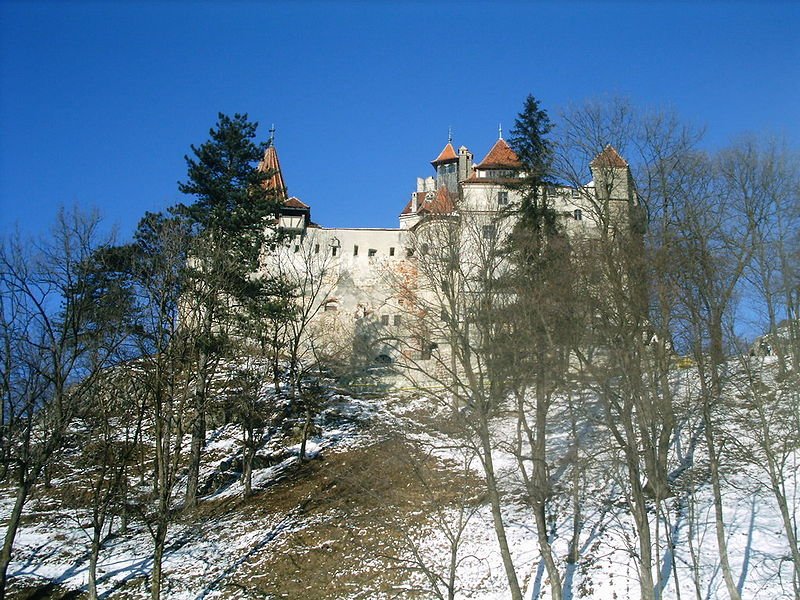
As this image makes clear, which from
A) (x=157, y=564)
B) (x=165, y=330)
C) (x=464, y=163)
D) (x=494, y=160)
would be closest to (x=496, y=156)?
(x=494, y=160)

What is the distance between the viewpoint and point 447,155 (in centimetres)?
5788

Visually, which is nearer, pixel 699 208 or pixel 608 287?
pixel 608 287

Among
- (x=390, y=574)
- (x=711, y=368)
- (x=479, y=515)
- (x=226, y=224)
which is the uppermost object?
(x=226, y=224)

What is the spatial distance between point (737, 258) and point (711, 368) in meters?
3.15

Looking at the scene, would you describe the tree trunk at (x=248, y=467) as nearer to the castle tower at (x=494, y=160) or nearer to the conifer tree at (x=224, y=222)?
the conifer tree at (x=224, y=222)

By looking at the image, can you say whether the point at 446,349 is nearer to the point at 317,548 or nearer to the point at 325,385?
the point at 325,385

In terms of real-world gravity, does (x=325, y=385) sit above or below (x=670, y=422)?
above

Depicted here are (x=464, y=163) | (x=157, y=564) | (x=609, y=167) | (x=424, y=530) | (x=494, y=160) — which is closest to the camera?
(x=157, y=564)

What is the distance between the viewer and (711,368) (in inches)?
635

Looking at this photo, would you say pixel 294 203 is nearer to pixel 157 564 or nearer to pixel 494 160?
pixel 494 160

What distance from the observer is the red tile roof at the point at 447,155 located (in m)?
57.5

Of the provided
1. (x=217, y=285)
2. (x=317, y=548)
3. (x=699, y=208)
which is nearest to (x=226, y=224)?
(x=217, y=285)

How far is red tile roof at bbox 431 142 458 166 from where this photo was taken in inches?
2264

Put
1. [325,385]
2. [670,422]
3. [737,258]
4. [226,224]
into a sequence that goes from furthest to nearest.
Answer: [325,385]
[226,224]
[737,258]
[670,422]
